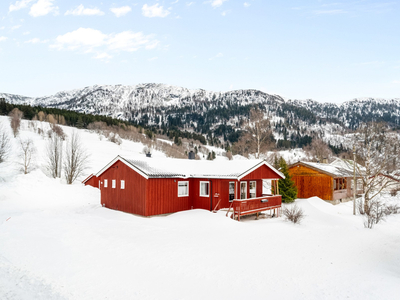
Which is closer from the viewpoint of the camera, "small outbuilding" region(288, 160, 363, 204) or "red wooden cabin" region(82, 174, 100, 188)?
"small outbuilding" region(288, 160, 363, 204)

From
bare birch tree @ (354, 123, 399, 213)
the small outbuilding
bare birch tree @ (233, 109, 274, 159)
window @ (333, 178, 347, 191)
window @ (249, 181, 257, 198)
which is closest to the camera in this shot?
window @ (249, 181, 257, 198)

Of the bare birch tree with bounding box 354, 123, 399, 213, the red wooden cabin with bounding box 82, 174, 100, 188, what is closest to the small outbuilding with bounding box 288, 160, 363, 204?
the bare birch tree with bounding box 354, 123, 399, 213

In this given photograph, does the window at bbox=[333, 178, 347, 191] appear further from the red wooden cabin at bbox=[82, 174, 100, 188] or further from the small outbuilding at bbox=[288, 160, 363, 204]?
the red wooden cabin at bbox=[82, 174, 100, 188]

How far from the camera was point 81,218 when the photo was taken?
1620cm

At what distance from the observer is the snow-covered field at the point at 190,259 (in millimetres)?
7535

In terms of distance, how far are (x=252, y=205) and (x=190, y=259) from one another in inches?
384

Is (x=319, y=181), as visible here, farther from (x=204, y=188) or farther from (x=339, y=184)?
(x=204, y=188)

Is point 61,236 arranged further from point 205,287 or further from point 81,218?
point 205,287

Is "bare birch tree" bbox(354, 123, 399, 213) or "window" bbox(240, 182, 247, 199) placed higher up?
"bare birch tree" bbox(354, 123, 399, 213)

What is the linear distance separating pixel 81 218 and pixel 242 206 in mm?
10379

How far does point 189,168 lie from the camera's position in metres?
20.9

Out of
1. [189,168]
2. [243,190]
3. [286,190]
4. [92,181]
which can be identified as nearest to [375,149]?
[286,190]

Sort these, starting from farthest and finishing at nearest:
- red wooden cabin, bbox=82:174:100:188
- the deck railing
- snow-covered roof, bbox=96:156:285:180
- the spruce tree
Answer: red wooden cabin, bbox=82:174:100:188 → the spruce tree → snow-covered roof, bbox=96:156:285:180 → the deck railing

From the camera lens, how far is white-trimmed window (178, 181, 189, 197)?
63.2 ft
